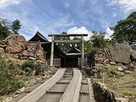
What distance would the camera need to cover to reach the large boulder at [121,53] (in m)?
11.2

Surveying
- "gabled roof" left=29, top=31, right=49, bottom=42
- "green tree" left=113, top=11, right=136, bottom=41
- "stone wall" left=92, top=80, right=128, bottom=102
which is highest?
"green tree" left=113, top=11, right=136, bottom=41

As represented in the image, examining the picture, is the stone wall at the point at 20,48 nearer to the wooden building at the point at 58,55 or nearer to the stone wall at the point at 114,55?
the wooden building at the point at 58,55

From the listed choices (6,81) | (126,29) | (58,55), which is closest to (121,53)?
(6,81)

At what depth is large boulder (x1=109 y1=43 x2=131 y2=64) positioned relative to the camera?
1121 centimetres

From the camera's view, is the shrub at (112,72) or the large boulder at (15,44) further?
the large boulder at (15,44)

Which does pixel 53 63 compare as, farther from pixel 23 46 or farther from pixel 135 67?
pixel 135 67

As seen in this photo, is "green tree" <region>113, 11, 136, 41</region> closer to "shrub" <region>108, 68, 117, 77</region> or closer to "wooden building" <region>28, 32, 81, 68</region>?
"wooden building" <region>28, 32, 81, 68</region>

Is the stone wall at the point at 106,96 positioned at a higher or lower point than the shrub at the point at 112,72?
lower

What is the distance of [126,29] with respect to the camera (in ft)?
78.2

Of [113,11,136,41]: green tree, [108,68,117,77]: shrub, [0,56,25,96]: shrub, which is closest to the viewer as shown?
[0,56,25,96]: shrub

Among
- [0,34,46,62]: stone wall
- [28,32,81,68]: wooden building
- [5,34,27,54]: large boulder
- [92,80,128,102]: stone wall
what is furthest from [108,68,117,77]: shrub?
[5,34,27,54]: large boulder

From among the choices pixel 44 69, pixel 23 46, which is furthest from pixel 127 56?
pixel 23 46

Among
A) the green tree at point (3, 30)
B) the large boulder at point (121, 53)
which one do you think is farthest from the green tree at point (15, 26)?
the large boulder at point (121, 53)

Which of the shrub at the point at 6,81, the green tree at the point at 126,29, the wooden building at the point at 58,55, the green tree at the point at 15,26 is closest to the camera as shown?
the shrub at the point at 6,81
